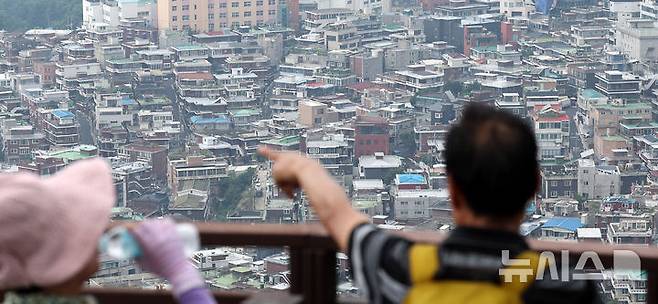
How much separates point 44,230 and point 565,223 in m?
12.4

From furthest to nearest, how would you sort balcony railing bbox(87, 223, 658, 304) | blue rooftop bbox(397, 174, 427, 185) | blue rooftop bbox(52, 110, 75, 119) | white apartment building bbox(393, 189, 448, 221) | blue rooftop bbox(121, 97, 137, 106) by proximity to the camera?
blue rooftop bbox(121, 97, 137, 106) < blue rooftop bbox(52, 110, 75, 119) < blue rooftop bbox(397, 174, 427, 185) < white apartment building bbox(393, 189, 448, 221) < balcony railing bbox(87, 223, 658, 304)

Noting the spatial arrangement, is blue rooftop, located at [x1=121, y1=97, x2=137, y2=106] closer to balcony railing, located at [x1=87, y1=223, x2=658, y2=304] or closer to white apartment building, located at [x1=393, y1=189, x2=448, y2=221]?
white apartment building, located at [x1=393, y1=189, x2=448, y2=221]

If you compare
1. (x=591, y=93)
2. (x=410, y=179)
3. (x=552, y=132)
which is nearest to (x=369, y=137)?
(x=410, y=179)

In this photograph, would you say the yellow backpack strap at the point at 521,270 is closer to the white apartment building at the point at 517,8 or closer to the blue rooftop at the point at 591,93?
the blue rooftop at the point at 591,93

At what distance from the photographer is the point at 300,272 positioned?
1.06 meters

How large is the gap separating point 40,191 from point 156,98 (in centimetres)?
1821

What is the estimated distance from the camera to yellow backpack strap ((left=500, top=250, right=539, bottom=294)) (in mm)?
792

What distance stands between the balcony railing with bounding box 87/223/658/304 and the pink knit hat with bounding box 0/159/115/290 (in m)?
0.22

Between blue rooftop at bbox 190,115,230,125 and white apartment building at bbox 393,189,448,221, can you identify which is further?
blue rooftop at bbox 190,115,230,125

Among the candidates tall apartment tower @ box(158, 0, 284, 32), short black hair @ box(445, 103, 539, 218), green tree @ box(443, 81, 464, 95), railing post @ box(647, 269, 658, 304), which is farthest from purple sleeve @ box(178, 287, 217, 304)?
tall apartment tower @ box(158, 0, 284, 32)

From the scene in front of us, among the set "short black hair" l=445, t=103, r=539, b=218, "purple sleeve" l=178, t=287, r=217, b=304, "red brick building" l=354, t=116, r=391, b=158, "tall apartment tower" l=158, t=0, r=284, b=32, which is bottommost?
"red brick building" l=354, t=116, r=391, b=158

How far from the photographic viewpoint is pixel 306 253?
3.45 ft

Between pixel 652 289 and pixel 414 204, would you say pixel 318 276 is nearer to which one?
pixel 652 289

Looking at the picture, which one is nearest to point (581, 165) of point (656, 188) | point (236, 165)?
point (656, 188)
